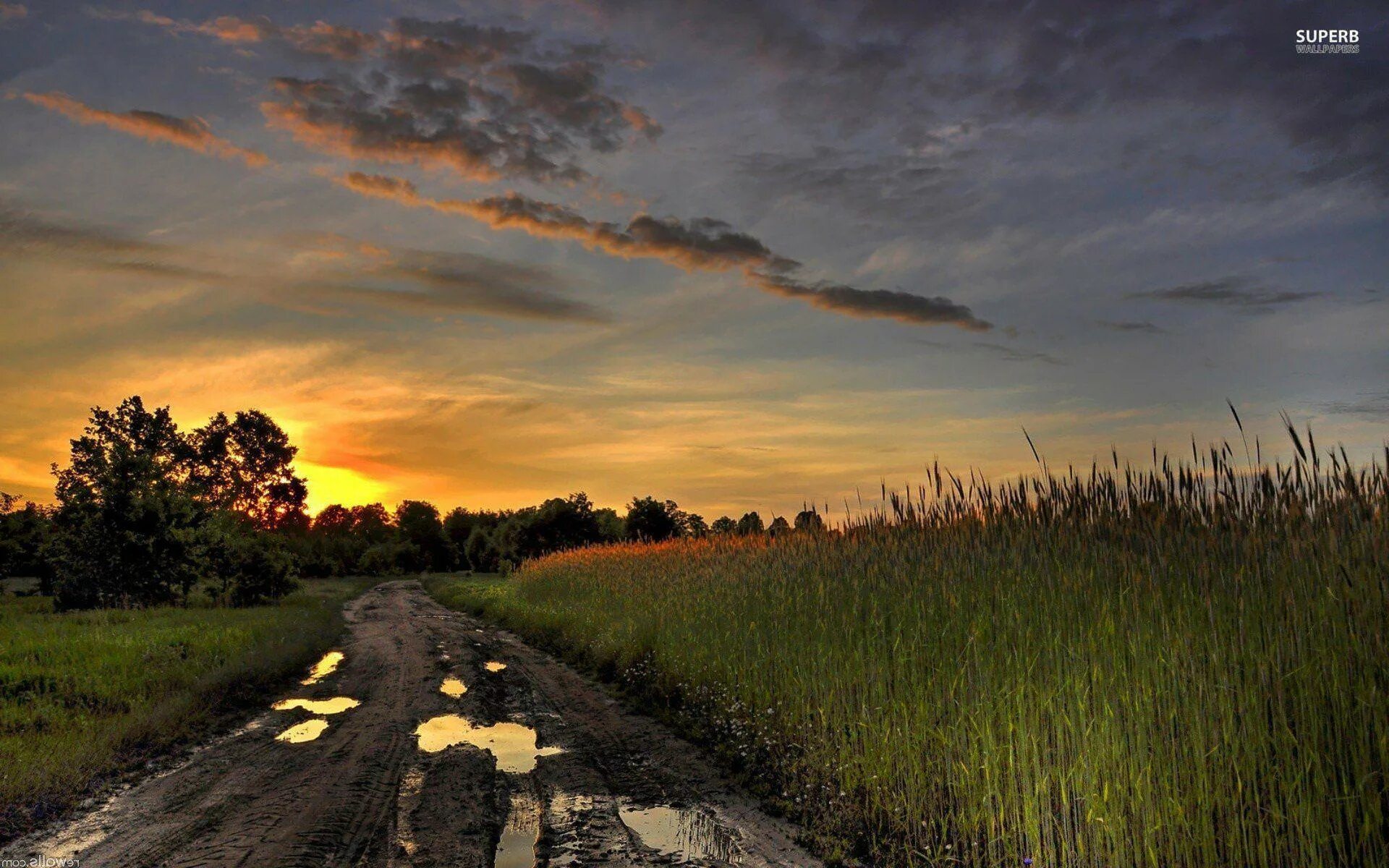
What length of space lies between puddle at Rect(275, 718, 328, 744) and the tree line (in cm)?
794

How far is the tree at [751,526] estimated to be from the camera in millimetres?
17219

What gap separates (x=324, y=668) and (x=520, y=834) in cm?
1163

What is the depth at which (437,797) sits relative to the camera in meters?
7.33

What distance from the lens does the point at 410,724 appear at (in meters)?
10.4

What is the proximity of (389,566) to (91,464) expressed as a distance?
58.4 meters

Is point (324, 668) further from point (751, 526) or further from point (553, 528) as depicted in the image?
point (553, 528)

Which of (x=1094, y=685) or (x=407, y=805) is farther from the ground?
(x=1094, y=685)

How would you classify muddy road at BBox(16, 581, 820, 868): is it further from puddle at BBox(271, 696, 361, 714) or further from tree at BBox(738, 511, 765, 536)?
tree at BBox(738, 511, 765, 536)

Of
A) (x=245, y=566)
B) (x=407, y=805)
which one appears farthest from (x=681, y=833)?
(x=245, y=566)

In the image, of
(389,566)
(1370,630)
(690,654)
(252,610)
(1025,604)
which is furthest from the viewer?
(389,566)

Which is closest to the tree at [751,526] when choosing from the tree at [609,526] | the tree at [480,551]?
the tree at [609,526]

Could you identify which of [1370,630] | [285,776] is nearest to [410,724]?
[285,776]

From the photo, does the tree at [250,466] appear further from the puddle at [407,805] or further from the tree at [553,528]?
the puddle at [407,805]

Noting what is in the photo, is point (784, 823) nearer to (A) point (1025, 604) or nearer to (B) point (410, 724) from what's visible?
(A) point (1025, 604)
